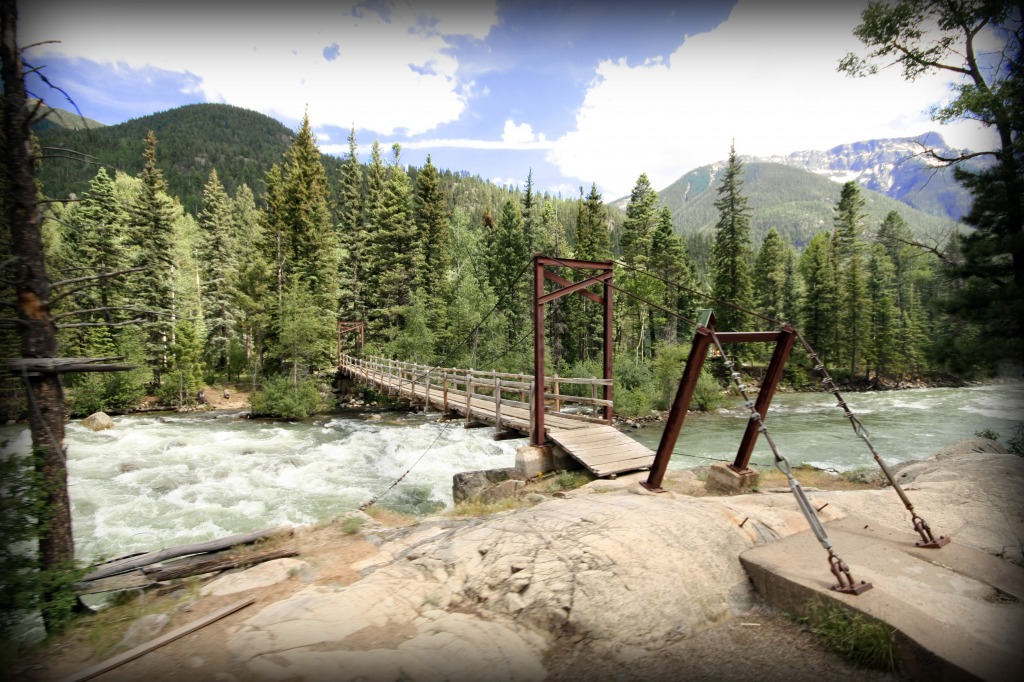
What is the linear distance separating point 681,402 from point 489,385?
6745 millimetres

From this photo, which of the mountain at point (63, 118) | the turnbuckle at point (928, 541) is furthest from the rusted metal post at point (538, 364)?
the mountain at point (63, 118)

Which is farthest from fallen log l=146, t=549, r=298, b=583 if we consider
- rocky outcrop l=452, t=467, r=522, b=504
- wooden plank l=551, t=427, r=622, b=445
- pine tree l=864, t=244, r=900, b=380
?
pine tree l=864, t=244, r=900, b=380

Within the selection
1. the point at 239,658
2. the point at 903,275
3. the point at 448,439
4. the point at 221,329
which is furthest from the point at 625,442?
the point at 903,275

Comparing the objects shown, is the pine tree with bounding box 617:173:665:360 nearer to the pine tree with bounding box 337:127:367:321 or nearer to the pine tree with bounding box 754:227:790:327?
the pine tree with bounding box 754:227:790:327

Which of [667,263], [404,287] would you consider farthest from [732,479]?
[667,263]

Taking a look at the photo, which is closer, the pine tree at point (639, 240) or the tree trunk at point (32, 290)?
the tree trunk at point (32, 290)

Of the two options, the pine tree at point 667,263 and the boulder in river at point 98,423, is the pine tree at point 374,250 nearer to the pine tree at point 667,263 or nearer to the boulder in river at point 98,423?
the boulder in river at point 98,423

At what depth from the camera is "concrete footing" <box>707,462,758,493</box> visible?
22.7 feet

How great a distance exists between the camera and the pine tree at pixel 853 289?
122 feet

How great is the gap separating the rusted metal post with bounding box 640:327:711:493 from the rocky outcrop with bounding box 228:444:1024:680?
3.80ft

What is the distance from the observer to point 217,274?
38.1 meters

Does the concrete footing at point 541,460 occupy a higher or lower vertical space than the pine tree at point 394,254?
lower

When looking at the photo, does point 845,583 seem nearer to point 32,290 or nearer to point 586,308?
point 32,290

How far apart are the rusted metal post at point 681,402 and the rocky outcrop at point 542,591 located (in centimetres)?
116
